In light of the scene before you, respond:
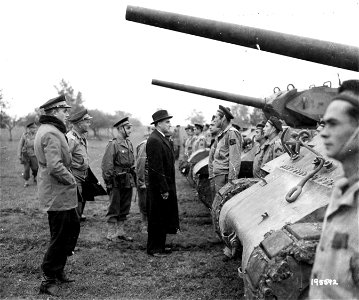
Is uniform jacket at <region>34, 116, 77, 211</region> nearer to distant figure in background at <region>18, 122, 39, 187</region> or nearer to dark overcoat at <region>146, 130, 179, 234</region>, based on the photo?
dark overcoat at <region>146, 130, 179, 234</region>

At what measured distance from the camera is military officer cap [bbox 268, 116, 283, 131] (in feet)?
24.3

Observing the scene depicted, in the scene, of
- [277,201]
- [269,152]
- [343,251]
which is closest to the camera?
[343,251]

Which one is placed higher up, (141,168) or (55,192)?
(55,192)

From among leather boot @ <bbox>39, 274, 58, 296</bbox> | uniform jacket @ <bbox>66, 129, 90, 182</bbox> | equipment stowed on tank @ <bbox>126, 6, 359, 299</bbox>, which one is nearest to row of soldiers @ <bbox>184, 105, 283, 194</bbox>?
equipment stowed on tank @ <bbox>126, 6, 359, 299</bbox>

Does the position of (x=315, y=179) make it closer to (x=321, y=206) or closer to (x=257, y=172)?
(x=321, y=206)

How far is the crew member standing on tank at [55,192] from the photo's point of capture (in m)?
Answer: 4.95

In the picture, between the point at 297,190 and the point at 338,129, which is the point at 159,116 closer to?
the point at 297,190

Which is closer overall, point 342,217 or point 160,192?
point 342,217

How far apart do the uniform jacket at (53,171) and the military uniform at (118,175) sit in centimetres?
203

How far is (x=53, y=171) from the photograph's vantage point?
16.1 feet

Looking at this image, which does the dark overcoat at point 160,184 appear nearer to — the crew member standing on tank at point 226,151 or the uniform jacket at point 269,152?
the crew member standing on tank at point 226,151

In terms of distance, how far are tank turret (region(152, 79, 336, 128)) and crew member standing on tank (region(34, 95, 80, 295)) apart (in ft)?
11.2

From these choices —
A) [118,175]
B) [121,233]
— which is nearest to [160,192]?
[118,175]

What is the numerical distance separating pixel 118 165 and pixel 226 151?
179 centimetres
